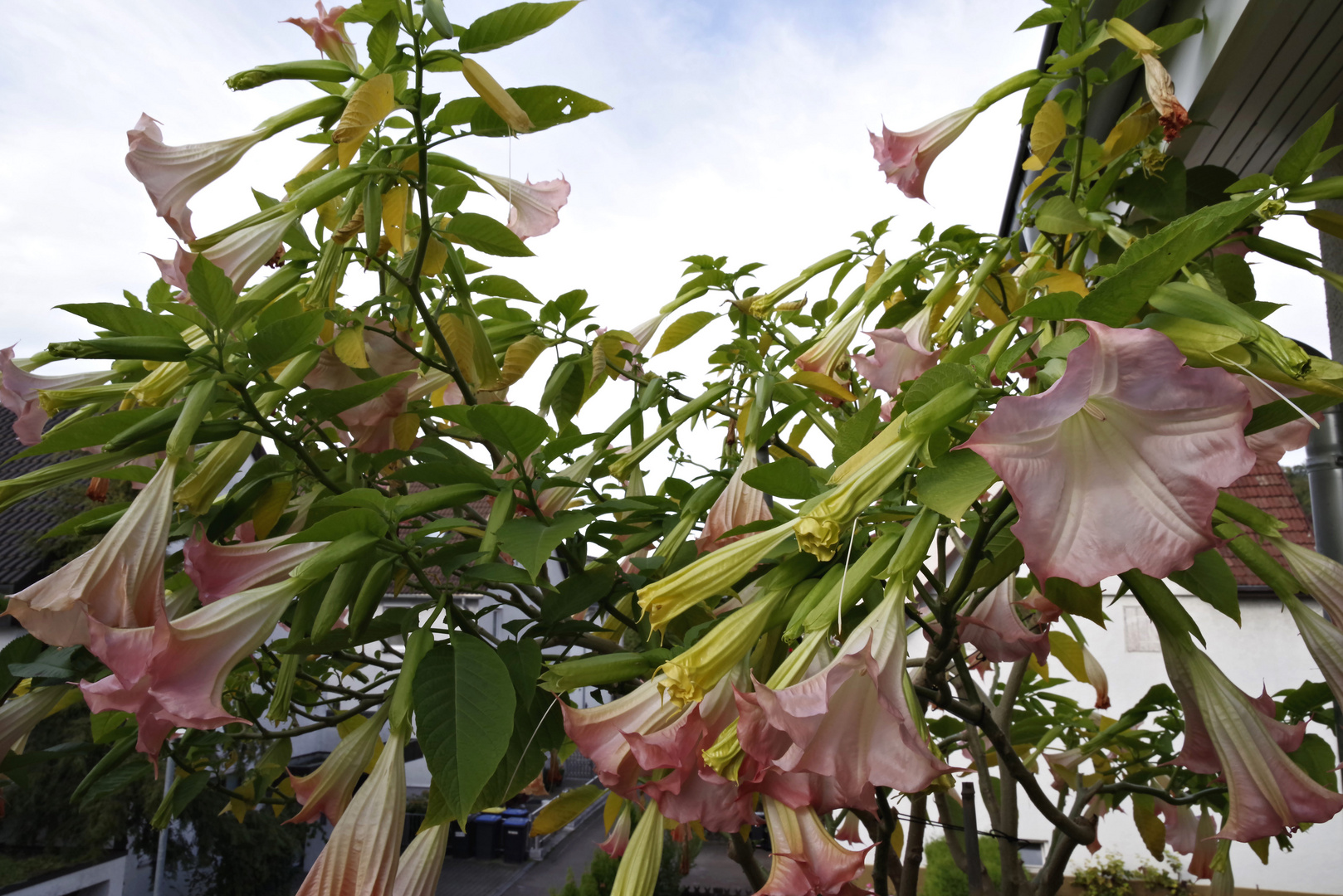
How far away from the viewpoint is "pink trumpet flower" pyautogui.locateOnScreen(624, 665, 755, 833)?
64 cm

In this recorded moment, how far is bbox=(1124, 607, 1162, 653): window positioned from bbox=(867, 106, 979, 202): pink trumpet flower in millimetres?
7734

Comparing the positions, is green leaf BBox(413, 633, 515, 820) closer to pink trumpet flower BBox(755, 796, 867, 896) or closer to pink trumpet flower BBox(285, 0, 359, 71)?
pink trumpet flower BBox(755, 796, 867, 896)

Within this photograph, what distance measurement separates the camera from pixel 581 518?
87 cm

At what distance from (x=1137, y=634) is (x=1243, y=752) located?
838cm

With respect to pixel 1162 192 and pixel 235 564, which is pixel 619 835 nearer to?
pixel 235 564

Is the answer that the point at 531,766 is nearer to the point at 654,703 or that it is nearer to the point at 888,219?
the point at 654,703

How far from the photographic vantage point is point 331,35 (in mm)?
1035

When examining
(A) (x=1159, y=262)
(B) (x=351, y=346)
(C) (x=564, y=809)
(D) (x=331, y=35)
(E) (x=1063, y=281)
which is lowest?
(C) (x=564, y=809)

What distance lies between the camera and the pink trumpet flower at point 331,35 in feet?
3.41

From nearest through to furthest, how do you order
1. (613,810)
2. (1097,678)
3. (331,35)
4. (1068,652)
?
(331,35)
(613,810)
(1068,652)
(1097,678)

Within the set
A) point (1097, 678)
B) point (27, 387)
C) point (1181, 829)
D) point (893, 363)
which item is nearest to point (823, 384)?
point (893, 363)

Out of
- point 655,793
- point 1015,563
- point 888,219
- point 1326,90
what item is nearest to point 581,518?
point 655,793

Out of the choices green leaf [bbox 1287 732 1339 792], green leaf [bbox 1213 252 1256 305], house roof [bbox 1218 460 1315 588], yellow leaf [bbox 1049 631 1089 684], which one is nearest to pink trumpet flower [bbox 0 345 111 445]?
green leaf [bbox 1213 252 1256 305]

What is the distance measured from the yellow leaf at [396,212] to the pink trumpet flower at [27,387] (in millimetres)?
423
